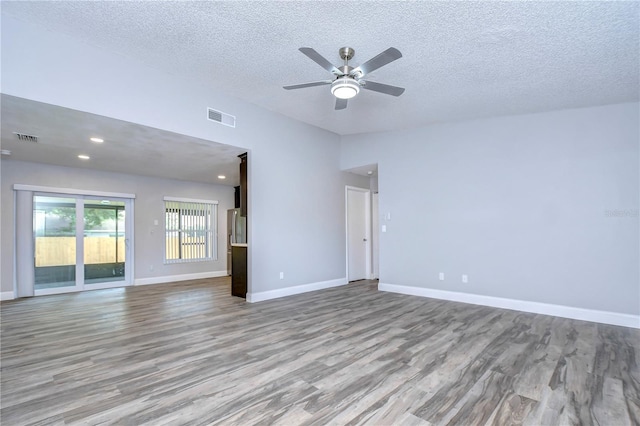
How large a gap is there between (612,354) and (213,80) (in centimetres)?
546

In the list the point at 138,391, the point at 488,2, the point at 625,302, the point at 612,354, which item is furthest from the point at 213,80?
the point at 625,302

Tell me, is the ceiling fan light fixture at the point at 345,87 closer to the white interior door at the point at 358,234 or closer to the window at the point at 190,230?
the white interior door at the point at 358,234

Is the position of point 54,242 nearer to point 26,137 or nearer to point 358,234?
point 26,137

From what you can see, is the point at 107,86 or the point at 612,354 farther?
the point at 107,86

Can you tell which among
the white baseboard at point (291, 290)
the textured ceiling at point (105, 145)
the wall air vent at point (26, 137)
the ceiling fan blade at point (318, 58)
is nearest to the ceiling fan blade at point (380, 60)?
the ceiling fan blade at point (318, 58)

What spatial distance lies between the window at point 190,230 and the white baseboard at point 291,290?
363cm

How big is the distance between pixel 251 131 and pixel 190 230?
13.9ft

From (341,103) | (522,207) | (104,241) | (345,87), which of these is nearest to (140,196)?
(104,241)

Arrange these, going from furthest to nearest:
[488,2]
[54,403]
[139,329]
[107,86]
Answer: [139,329]
[107,86]
[488,2]
[54,403]

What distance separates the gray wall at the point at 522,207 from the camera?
4090mm

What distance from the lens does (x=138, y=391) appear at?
232 centimetres

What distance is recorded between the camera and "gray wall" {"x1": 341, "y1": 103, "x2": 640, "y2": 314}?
409 centimetres

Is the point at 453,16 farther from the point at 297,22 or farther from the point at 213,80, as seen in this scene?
the point at 213,80

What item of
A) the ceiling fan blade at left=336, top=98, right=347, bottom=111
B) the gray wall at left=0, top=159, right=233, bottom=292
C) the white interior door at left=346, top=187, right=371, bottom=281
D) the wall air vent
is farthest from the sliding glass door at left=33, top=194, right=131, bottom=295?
the ceiling fan blade at left=336, top=98, right=347, bottom=111
